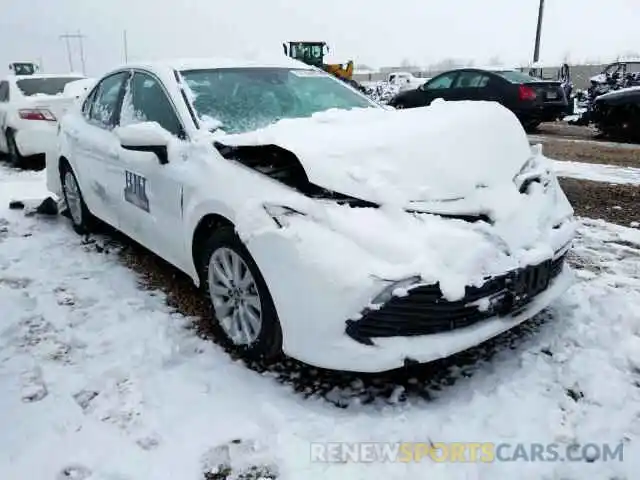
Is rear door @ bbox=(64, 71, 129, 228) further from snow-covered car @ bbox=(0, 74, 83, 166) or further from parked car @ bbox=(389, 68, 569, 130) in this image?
parked car @ bbox=(389, 68, 569, 130)

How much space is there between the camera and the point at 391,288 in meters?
2.21

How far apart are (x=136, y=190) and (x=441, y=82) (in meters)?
11.3

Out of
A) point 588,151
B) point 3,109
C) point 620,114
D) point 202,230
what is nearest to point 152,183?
point 202,230

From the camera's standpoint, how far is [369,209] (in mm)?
2420

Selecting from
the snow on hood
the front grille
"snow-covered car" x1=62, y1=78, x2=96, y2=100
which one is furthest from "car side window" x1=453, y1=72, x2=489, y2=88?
the front grille

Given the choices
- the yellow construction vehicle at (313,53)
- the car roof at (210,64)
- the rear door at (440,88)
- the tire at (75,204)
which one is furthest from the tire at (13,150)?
the yellow construction vehicle at (313,53)

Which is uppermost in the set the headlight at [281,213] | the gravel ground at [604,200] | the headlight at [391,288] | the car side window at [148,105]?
the car side window at [148,105]

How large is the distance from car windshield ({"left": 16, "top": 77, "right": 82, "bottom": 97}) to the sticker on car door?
238 inches

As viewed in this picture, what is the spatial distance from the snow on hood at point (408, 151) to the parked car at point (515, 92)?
9490 millimetres

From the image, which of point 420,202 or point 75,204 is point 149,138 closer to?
point 420,202

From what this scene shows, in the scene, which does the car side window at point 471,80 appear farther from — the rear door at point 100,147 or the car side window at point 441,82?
the rear door at point 100,147

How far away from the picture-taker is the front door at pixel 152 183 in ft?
10.3

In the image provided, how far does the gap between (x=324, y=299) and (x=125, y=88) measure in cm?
258

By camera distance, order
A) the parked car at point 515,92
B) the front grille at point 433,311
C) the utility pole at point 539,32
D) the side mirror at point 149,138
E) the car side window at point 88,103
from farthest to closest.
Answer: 1. the utility pole at point 539,32
2. the parked car at point 515,92
3. the car side window at point 88,103
4. the side mirror at point 149,138
5. the front grille at point 433,311
